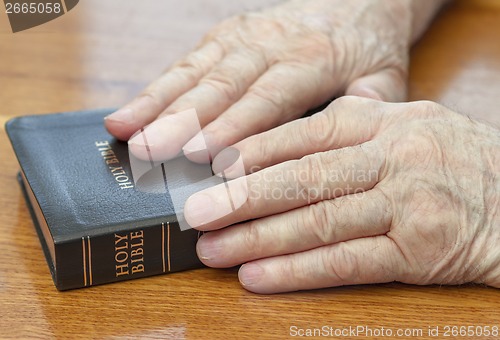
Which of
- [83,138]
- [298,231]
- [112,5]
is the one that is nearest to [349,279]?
[298,231]

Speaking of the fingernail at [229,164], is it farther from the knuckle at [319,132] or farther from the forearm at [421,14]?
the forearm at [421,14]

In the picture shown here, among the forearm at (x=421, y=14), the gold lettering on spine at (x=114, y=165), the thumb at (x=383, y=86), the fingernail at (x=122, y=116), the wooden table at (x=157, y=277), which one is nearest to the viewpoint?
the wooden table at (x=157, y=277)

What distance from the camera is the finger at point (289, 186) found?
2.78ft

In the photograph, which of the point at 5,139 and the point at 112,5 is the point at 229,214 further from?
the point at 112,5

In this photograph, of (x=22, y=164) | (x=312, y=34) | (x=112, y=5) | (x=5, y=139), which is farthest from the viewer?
(x=112, y=5)

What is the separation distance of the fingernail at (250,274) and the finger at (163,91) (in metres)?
0.28

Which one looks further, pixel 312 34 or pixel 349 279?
pixel 312 34

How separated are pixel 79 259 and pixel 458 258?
17.2 inches

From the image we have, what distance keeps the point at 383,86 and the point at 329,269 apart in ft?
1.52

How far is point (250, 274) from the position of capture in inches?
33.6

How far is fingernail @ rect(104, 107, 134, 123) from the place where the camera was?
1011 millimetres

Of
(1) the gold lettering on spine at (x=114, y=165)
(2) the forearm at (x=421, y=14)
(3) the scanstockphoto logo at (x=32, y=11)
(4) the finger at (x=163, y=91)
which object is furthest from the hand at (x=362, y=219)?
(3) the scanstockphoto logo at (x=32, y=11)

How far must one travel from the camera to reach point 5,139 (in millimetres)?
1134

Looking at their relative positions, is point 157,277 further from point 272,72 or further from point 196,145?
point 272,72
